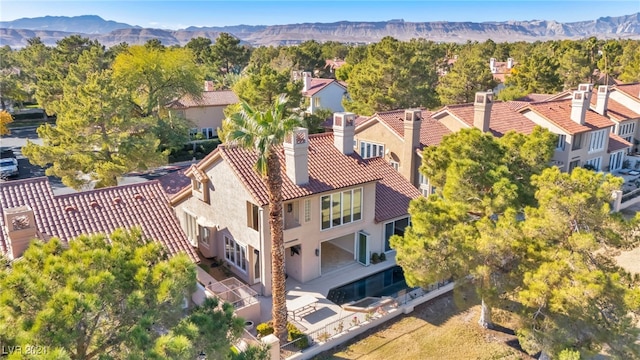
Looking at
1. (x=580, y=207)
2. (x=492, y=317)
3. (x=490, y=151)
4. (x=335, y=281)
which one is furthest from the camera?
(x=335, y=281)

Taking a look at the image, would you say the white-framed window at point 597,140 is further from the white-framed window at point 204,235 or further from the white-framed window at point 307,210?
the white-framed window at point 204,235

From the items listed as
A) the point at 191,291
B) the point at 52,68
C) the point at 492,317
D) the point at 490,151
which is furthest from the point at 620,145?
the point at 52,68

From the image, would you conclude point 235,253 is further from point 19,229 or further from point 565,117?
point 565,117

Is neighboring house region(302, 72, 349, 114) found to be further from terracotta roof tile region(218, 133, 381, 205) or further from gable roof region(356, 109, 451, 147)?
terracotta roof tile region(218, 133, 381, 205)

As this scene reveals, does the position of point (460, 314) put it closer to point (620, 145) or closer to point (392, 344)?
point (392, 344)

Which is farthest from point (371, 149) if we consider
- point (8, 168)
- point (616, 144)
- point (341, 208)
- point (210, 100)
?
point (8, 168)

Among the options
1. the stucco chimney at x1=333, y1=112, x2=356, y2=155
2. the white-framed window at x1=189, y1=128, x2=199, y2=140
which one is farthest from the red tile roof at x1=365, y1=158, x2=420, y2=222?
the white-framed window at x1=189, y1=128, x2=199, y2=140
